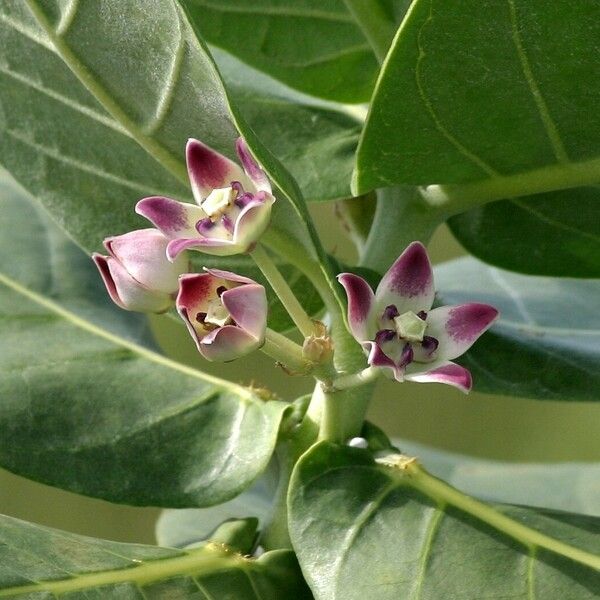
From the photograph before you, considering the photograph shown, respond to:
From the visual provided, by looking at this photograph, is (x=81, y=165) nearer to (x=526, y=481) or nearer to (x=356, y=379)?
(x=356, y=379)

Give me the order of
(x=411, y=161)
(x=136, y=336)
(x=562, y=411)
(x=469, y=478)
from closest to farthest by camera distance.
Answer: (x=411, y=161)
(x=136, y=336)
(x=469, y=478)
(x=562, y=411)

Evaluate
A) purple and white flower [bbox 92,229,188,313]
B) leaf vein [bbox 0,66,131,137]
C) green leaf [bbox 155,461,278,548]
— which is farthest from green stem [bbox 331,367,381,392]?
green leaf [bbox 155,461,278,548]

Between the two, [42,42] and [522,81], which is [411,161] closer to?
[522,81]

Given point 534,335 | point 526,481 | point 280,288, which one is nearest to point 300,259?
point 280,288

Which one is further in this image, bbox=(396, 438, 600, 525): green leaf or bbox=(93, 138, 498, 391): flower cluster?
bbox=(396, 438, 600, 525): green leaf

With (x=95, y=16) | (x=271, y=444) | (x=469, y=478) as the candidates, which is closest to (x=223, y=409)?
(x=271, y=444)

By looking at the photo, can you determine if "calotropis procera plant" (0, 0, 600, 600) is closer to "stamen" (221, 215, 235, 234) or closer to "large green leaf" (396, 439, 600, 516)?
"stamen" (221, 215, 235, 234)
